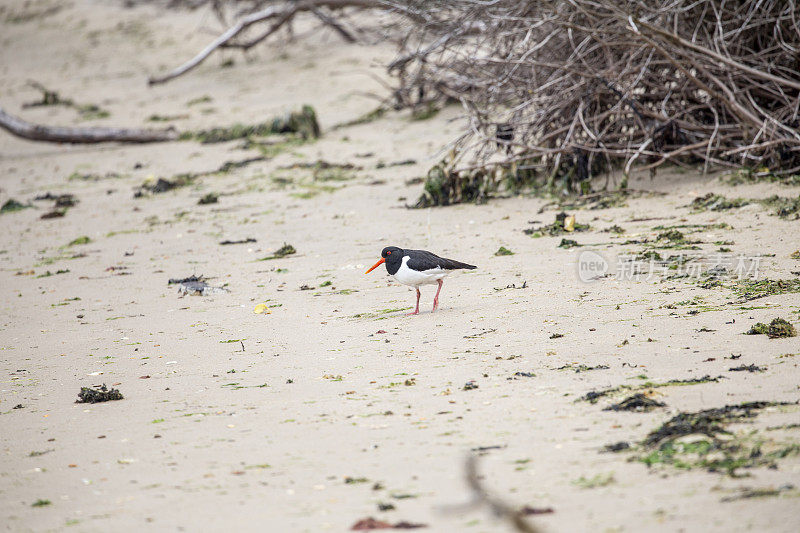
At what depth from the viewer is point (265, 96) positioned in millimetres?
14672

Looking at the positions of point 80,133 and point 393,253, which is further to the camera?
point 80,133

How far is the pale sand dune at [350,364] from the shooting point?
3117 mm

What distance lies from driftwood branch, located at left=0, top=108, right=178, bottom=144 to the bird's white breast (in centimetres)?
839

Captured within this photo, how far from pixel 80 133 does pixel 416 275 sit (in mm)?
9680

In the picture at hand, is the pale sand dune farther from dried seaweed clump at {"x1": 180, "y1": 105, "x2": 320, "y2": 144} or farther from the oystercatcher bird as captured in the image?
dried seaweed clump at {"x1": 180, "y1": 105, "x2": 320, "y2": 144}

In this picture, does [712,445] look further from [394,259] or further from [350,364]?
[394,259]

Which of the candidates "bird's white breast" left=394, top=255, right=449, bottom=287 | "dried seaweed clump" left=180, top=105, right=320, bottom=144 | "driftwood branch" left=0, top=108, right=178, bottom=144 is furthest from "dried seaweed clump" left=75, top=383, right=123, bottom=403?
"driftwood branch" left=0, top=108, right=178, bottom=144

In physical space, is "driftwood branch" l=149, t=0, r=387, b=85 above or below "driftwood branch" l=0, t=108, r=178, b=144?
above

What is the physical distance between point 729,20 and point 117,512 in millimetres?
7548

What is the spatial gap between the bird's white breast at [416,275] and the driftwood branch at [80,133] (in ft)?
27.5

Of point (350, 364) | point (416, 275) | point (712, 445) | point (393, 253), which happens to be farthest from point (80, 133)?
point (712, 445)

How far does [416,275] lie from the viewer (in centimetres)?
568

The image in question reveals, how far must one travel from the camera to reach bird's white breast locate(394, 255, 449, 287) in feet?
18.6

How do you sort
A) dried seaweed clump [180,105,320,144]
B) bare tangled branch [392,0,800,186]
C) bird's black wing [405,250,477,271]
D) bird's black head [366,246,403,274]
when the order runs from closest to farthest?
1. bird's black wing [405,250,477,271]
2. bird's black head [366,246,403,274]
3. bare tangled branch [392,0,800,186]
4. dried seaweed clump [180,105,320,144]
